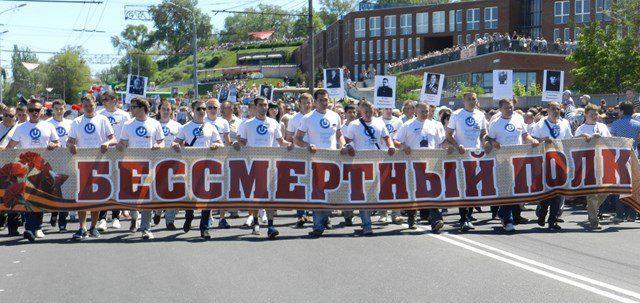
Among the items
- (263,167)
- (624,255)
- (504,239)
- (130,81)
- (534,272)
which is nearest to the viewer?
(534,272)

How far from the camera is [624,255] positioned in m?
11.1

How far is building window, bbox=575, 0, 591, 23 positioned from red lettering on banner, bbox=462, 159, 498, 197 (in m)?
68.0

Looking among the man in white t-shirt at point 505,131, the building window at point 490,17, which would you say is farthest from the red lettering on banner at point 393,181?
the building window at point 490,17

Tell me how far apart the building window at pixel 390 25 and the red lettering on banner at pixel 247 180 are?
83245mm

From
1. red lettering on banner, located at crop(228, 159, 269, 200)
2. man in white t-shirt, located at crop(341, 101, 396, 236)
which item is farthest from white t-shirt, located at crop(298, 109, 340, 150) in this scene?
red lettering on banner, located at crop(228, 159, 269, 200)

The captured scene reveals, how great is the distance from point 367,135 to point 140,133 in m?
3.23

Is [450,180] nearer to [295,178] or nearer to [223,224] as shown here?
[295,178]

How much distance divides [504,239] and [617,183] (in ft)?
8.46

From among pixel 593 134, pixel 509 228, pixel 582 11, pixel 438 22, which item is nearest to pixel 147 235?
pixel 509 228

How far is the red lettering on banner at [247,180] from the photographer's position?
13.4 meters

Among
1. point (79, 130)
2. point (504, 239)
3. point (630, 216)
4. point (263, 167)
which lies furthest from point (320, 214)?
point (630, 216)

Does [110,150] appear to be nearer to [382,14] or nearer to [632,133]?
[632,133]

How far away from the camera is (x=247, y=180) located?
44.1 ft

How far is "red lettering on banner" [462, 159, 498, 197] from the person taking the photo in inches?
543
